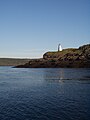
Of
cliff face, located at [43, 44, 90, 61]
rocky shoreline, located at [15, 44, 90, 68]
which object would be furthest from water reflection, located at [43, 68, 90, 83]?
cliff face, located at [43, 44, 90, 61]

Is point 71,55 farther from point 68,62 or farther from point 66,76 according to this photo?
point 66,76

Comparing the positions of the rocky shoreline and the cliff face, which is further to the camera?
the cliff face

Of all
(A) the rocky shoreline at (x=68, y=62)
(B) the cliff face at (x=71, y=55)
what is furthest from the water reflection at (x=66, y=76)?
(B) the cliff face at (x=71, y=55)

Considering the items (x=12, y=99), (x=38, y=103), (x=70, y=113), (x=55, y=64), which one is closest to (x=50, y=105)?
(x=38, y=103)

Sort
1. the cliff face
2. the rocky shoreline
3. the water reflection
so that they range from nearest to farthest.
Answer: the water reflection < the rocky shoreline < the cliff face

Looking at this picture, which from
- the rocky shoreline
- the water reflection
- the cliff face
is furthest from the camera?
the cliff face

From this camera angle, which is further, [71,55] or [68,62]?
[71,55]

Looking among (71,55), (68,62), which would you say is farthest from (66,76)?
(71,55)

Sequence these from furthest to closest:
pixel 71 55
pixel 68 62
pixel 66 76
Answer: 1. pixel 71 55
2. pixel 68 62
3. pixel 66 76

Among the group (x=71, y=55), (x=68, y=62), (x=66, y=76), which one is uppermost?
(x=71, y=55)

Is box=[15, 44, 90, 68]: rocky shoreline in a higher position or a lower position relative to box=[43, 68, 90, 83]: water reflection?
higher

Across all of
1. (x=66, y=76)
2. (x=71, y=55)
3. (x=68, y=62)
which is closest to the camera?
(x=66, y=76)

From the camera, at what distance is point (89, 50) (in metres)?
170

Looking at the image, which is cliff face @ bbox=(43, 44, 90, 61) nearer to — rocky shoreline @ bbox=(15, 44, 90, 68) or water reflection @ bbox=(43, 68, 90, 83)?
rocky shoreline @ bbox=(15, 44, 90, 68)
